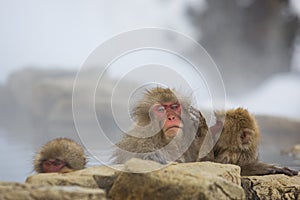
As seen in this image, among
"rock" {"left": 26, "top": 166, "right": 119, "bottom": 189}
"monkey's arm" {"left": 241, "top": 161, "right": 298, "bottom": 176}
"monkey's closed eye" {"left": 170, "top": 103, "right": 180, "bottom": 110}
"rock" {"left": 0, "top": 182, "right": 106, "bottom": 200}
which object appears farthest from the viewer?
"monkey's arm" {"left": 241, "top": 161, "right": 298, "bottom": 176}

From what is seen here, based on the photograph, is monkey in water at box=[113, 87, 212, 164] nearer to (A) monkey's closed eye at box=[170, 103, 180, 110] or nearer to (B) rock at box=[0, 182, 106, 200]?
(A) monkey's closed eye at box=[170, 103, 180, 110]

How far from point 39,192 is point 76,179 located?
0.68ft

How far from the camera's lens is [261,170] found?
2.44 m

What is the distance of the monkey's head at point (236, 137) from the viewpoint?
8.19ft

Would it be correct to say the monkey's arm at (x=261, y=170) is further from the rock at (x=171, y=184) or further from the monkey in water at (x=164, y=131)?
the rock at (x=171, y=184)

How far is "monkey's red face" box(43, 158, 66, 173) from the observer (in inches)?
88.6

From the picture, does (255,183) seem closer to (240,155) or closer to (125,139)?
(240,155)

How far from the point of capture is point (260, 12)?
8.73 m

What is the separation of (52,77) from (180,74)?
254 inches

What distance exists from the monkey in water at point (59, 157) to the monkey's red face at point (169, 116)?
422 mm

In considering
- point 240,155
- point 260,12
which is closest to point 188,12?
point 260,12

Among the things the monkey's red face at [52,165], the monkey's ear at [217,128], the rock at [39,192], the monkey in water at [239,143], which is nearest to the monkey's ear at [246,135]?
the monkey in water at [239,143]

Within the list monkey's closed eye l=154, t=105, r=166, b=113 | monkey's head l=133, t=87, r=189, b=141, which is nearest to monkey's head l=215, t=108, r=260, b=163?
monkey's head l=133, t=87, r=189, b=141

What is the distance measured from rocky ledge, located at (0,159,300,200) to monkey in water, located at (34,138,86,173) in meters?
0.41
